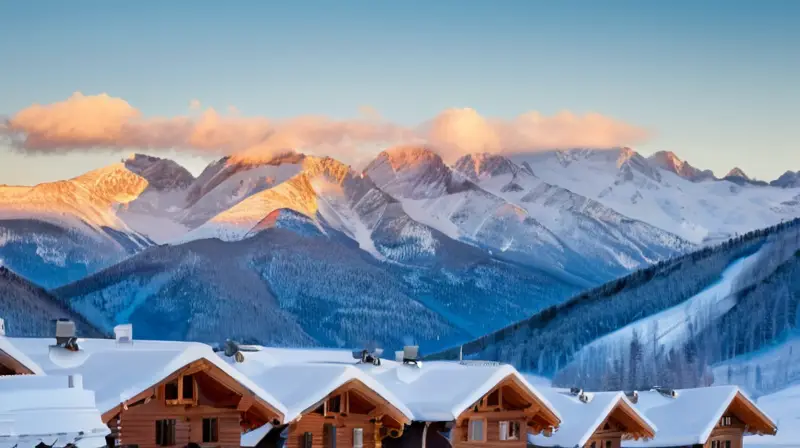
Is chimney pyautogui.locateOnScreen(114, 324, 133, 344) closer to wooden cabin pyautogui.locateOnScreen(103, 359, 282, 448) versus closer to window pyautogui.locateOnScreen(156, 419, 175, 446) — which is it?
wooden cabin pyautogui.locateOnScreen(103, 359, 282, 448)

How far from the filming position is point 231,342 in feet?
132

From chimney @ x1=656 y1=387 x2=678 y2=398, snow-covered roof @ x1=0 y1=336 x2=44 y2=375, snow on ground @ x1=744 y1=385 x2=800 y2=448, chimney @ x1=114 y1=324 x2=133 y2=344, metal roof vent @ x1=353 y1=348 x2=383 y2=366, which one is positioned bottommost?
snow on ground @ x1=744 y1=385 x2=800 y2=448

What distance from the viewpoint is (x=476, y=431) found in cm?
4191

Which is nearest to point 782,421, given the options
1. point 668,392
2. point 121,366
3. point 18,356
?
point 668,392

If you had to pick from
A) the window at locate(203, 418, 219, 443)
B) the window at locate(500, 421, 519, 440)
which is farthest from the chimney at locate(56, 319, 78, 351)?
the window at locate(500, 421, 519, 440)

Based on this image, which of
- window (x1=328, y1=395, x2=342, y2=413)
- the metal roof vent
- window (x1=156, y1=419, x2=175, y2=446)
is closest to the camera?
window (x1=156, y1=419, x2=175, y2=446)

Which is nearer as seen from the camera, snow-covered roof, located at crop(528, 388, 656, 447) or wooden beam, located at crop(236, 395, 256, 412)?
wooden beam, located at crop(236, 395, 256, 412)

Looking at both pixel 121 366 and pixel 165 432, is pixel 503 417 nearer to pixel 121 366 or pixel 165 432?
pixel 165 432

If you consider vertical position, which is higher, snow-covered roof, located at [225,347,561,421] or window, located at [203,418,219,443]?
snow-covered roof, located at [225,347,561,421]

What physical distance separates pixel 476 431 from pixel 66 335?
39.9 feet

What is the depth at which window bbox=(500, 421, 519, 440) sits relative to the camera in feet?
140

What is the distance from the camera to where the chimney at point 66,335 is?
1362 inches

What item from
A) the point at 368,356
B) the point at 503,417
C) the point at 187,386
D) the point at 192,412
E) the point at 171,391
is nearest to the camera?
the point at 171,391

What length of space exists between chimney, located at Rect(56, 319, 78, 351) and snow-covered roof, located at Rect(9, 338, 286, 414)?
175 mm
